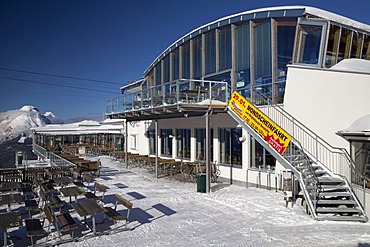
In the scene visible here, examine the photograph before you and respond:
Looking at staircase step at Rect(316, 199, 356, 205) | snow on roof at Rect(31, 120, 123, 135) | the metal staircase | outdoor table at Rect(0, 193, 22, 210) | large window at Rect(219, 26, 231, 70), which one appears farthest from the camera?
snow on roof at Rect(31, 120, 123, 135)

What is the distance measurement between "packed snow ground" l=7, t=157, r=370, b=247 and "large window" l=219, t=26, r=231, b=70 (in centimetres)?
709

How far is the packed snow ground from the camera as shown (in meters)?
7.08

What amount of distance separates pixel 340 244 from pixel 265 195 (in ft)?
17.2

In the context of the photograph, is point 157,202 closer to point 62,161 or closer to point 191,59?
point 62,161

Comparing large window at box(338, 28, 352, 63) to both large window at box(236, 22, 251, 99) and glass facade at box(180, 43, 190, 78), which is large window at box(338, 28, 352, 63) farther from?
glass facade at box(180, 43, 190, 78)

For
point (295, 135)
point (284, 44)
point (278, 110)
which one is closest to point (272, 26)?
point (284, 44)

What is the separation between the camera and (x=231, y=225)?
8.27 meters

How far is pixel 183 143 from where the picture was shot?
1988cm

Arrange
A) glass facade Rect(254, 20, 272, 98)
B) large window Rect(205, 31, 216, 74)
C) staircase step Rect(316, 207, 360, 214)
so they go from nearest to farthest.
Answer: staircase step Rect(316, 207, 360, 214), glass facade Rect(254, 20, 272, 98), large window Rect(205, 31, 216, 74)

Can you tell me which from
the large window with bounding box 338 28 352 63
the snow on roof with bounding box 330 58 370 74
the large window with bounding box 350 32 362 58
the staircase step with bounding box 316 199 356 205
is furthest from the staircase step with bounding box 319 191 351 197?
the large window with bounding box 350 32 362 58

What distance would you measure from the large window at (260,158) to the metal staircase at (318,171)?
157 cm

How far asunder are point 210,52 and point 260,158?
23.5 ft

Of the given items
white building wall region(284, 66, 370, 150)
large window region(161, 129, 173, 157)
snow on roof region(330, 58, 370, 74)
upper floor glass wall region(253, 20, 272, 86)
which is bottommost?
large window region(161, 129, 173, 157)

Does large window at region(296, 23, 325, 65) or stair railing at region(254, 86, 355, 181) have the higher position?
large window at region(296, 23, 325, 65)
